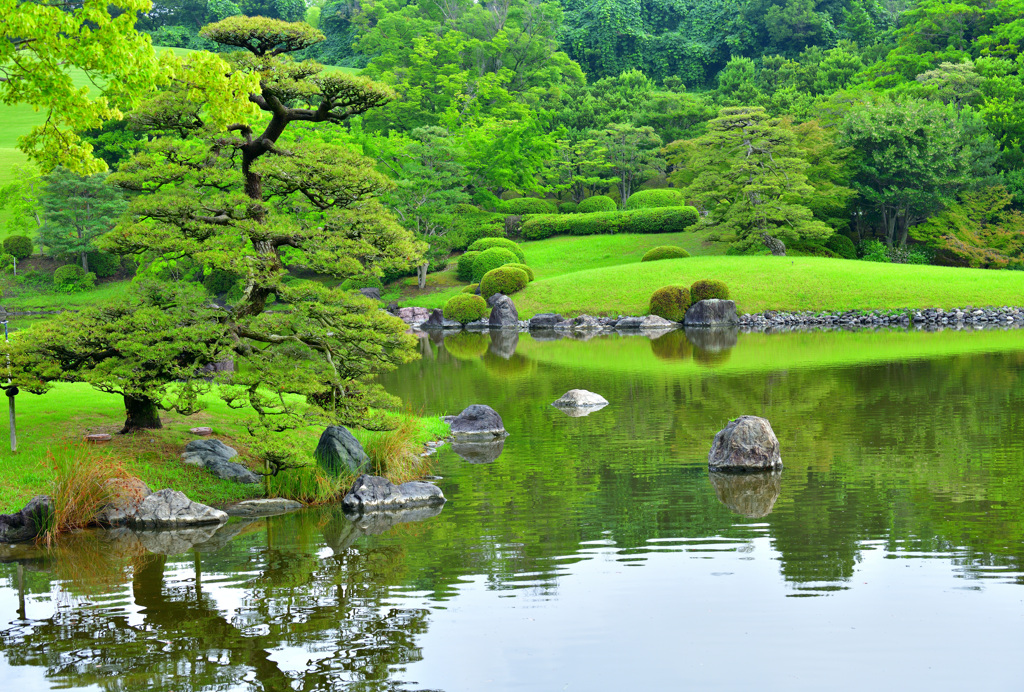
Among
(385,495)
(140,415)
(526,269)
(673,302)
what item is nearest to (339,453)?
(385,495)

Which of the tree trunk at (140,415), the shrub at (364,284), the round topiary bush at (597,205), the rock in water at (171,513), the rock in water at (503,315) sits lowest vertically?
the rock in water at (503,315)

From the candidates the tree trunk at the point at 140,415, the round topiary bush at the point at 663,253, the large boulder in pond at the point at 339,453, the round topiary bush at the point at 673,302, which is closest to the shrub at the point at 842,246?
the round topiary bush at the point at 663,253

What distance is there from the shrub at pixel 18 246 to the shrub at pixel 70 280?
9.83 feet

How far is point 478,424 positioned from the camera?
15586 millimetres

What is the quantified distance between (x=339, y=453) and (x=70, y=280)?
140 feet

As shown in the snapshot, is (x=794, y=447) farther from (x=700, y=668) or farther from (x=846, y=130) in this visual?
(x=846, y=130)

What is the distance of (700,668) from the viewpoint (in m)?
5.79

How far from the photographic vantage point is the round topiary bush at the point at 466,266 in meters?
45.0

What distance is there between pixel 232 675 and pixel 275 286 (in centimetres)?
664

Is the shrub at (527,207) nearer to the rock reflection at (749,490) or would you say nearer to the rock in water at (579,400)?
the rock in water at (579,400)

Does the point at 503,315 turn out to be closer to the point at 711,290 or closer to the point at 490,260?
the point at 490,260

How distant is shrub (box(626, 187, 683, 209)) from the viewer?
52938 mm

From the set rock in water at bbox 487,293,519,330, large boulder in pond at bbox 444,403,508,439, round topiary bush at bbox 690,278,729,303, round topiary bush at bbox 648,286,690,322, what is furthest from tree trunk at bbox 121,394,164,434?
round topiary bush at bbox 690,278,729,303

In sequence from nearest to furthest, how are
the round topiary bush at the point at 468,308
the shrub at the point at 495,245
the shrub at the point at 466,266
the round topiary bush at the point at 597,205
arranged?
the round topiary bush at the point at 468,308 → the shrub at the point at 466,266 → the shrub at the point at 495,245 → the round topiary bush at the point at 597,205
